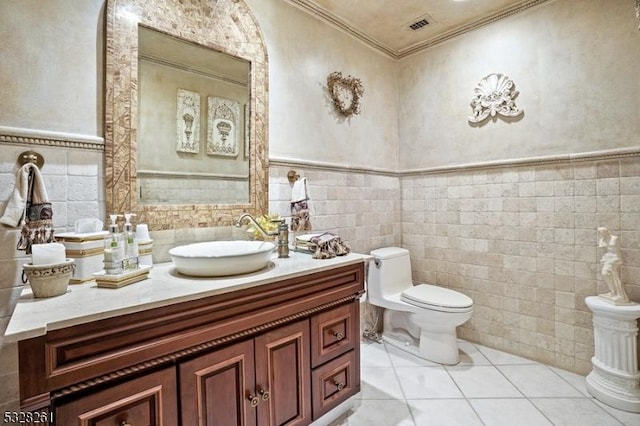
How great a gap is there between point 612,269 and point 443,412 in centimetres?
130

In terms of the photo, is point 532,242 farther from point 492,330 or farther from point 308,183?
point 308,183

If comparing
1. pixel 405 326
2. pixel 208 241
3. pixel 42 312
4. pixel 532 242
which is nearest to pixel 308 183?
pixel 208 241

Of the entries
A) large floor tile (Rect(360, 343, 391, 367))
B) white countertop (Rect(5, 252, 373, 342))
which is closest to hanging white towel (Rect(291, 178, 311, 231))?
white countertop (Rect(5, 252, 373, 342))

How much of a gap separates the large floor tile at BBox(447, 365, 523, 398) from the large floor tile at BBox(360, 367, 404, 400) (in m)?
0.40

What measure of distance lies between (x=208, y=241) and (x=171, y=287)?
611 millimetres

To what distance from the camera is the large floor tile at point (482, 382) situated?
6.05 ft

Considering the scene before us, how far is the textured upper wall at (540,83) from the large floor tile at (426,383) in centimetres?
165

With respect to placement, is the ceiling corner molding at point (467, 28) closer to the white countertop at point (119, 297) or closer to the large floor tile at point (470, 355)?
the white countertop at point (119, 297)

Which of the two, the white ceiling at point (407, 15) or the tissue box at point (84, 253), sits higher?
the white ceiling at point (407, 15)

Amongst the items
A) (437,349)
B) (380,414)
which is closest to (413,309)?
(437,349)

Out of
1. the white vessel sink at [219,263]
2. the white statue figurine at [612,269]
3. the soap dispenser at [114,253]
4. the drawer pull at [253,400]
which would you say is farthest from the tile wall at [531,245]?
the soap dispenser at [114,253]

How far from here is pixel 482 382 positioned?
196 centimetres

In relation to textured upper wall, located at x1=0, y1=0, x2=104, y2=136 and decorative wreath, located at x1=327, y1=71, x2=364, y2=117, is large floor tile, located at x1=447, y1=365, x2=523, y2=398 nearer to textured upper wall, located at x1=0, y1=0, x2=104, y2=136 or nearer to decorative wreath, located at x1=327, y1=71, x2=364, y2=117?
decorative wreath, located at x1=327, y1=71, x2=364, y2=117

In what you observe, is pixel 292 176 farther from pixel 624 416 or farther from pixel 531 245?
pixel 624 416
